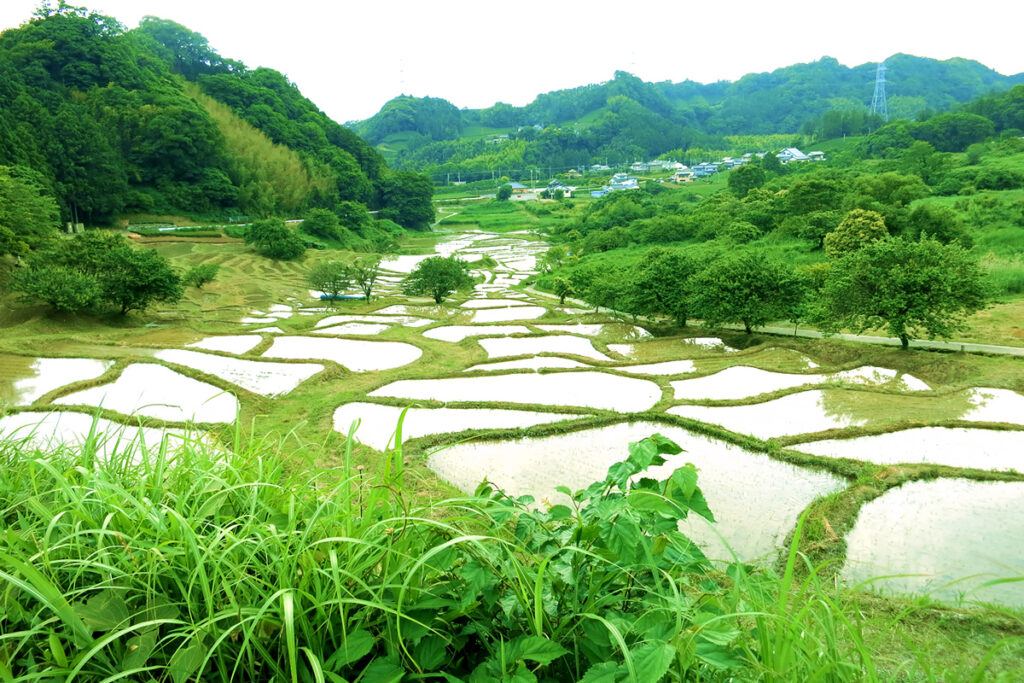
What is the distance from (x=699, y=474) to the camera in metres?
9.34

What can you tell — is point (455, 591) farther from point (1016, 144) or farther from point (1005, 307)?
point (1016, 144)

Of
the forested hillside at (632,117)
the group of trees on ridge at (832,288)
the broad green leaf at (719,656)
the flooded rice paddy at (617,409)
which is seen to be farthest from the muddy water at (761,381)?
the forested hillside at (632,117)

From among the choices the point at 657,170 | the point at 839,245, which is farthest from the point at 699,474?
the point at 657,170

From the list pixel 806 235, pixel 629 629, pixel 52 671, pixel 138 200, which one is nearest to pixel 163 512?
pixel 52 671

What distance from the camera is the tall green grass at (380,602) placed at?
167 cm

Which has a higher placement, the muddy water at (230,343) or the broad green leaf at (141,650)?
the broad green leaf at (141,650)

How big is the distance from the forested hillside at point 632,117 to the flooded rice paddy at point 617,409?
111 metres

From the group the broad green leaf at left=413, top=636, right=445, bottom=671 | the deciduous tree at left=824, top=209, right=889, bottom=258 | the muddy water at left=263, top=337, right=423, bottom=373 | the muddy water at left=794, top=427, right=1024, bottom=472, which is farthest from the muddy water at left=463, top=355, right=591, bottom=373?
the deciduous tree at left=824, top=209, right=889, bottom=258

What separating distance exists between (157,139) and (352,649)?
66335 mm

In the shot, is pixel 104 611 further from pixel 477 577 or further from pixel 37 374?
pixel 37 374

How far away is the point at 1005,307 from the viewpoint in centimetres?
1992

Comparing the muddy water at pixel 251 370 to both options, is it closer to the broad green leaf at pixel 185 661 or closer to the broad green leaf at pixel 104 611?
the broad green leaf at pixel 104 611

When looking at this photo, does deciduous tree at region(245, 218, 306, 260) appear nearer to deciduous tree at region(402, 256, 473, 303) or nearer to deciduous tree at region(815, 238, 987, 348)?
deciduous tree at region(402, 256, 473, 303)

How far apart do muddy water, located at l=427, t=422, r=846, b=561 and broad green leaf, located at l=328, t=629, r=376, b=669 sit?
588 cm
